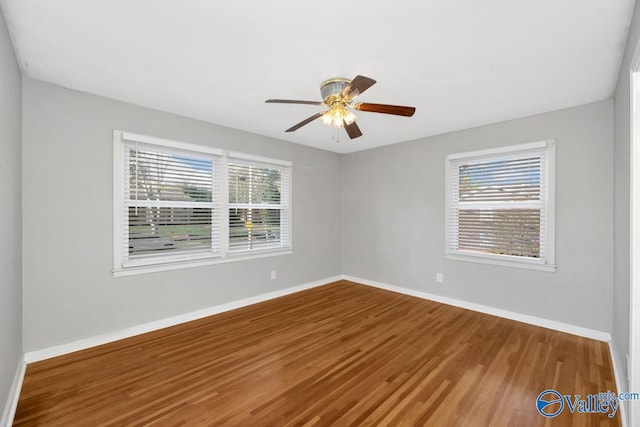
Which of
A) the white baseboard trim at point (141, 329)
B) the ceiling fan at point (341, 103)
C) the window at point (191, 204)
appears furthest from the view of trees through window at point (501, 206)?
the white baseboard trim at point (141, 329)

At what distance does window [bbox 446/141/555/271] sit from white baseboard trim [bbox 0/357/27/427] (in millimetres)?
4418

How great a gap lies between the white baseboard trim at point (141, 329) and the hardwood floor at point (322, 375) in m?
0.09

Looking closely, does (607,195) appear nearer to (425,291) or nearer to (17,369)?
(425,291)

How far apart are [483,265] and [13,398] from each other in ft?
15.1

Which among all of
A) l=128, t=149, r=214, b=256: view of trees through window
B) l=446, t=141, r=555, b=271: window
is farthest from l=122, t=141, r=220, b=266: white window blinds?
l=446, t=141, r=555, b=271: window

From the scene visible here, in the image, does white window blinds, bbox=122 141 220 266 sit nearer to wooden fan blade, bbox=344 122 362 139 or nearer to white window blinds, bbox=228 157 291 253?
white window blinds, bbox=228 157 291 253

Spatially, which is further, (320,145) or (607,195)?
(320,145)

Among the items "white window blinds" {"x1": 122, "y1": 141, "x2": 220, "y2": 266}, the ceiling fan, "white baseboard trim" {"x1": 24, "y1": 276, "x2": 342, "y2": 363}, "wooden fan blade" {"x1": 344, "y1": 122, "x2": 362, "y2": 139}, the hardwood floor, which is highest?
the ceiling fan

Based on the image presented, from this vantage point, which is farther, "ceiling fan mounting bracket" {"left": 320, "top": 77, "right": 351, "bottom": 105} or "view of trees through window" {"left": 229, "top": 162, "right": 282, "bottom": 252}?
"view of trees through window" {"left": 229, "top": 162, "right": 282, "bottom": 252}

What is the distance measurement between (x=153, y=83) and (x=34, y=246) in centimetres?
176

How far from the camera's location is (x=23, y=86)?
7.84 ft

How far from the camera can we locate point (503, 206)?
350 centimetres

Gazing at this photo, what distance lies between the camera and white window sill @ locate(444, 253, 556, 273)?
10.5 ft

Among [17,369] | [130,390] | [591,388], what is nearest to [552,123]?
[591,388]
